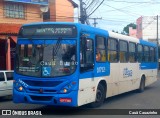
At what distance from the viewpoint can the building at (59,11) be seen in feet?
118

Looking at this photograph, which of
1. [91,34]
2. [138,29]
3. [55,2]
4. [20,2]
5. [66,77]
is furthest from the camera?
[138,29]

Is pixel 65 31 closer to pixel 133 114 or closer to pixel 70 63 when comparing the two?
pixel 70 63

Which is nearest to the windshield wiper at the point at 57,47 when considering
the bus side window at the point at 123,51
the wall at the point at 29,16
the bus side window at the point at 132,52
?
the bus side window at the point at 123,51

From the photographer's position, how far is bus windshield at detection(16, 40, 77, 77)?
10805 mm

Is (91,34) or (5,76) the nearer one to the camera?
(91,34)

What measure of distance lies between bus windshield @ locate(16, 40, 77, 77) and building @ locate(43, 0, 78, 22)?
80.0ft

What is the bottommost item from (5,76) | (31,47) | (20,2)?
(5,76)

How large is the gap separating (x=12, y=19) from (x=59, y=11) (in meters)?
9.86

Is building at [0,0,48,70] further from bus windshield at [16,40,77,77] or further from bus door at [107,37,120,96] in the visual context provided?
bus windshield at [16,40,77,77]

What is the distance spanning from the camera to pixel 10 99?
16.8 metres

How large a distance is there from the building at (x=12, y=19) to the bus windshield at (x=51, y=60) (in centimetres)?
1449

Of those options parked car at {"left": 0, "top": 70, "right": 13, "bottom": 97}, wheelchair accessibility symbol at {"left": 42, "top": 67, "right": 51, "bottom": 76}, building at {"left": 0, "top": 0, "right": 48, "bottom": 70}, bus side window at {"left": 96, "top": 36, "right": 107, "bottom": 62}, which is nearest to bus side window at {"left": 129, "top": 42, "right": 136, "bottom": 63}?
bus side window at {"left": 96, "top": 36, "right": 107, "bottom": 62}

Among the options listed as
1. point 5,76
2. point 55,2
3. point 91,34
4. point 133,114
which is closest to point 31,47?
point 91,34

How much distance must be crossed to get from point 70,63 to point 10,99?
6946mm
